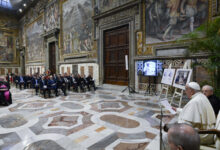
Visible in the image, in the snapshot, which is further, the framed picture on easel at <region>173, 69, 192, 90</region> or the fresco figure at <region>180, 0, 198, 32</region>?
the fresco figure at <region>180, 0, 198, 32</region>

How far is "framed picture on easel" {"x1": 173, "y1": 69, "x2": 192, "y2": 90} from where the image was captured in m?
4.61

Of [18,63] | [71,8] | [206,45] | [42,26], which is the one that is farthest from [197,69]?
[18,63]

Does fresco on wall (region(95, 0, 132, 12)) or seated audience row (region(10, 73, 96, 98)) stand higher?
fresco on wall (region(95, 0, 132, 12))

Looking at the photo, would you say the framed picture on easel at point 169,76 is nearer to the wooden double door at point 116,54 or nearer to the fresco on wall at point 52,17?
the wooden double door at point 116,54

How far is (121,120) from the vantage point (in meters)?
3.74

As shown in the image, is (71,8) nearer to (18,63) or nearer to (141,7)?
(141,7)

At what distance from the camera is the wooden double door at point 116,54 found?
356 inches

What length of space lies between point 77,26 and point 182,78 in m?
10.3

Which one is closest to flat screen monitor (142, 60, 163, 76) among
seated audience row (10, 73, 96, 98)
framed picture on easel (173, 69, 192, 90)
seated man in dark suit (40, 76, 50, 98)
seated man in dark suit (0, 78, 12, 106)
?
framed picture on easel (173, 69, 192, 90)

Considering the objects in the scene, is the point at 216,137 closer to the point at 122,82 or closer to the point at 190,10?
the point at 190,10

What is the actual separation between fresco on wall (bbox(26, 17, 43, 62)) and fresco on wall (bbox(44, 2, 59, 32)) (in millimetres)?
2202

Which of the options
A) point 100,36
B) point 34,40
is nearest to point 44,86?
point 100,36

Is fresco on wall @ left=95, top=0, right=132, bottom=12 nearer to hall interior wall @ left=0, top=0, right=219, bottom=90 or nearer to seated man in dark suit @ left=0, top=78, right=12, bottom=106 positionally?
hall interior wall @ left=0, top=0, right=219, bottom=90

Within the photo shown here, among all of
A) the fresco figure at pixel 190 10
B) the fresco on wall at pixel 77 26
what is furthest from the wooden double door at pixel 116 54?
the fresco figure at pixel 190 10
